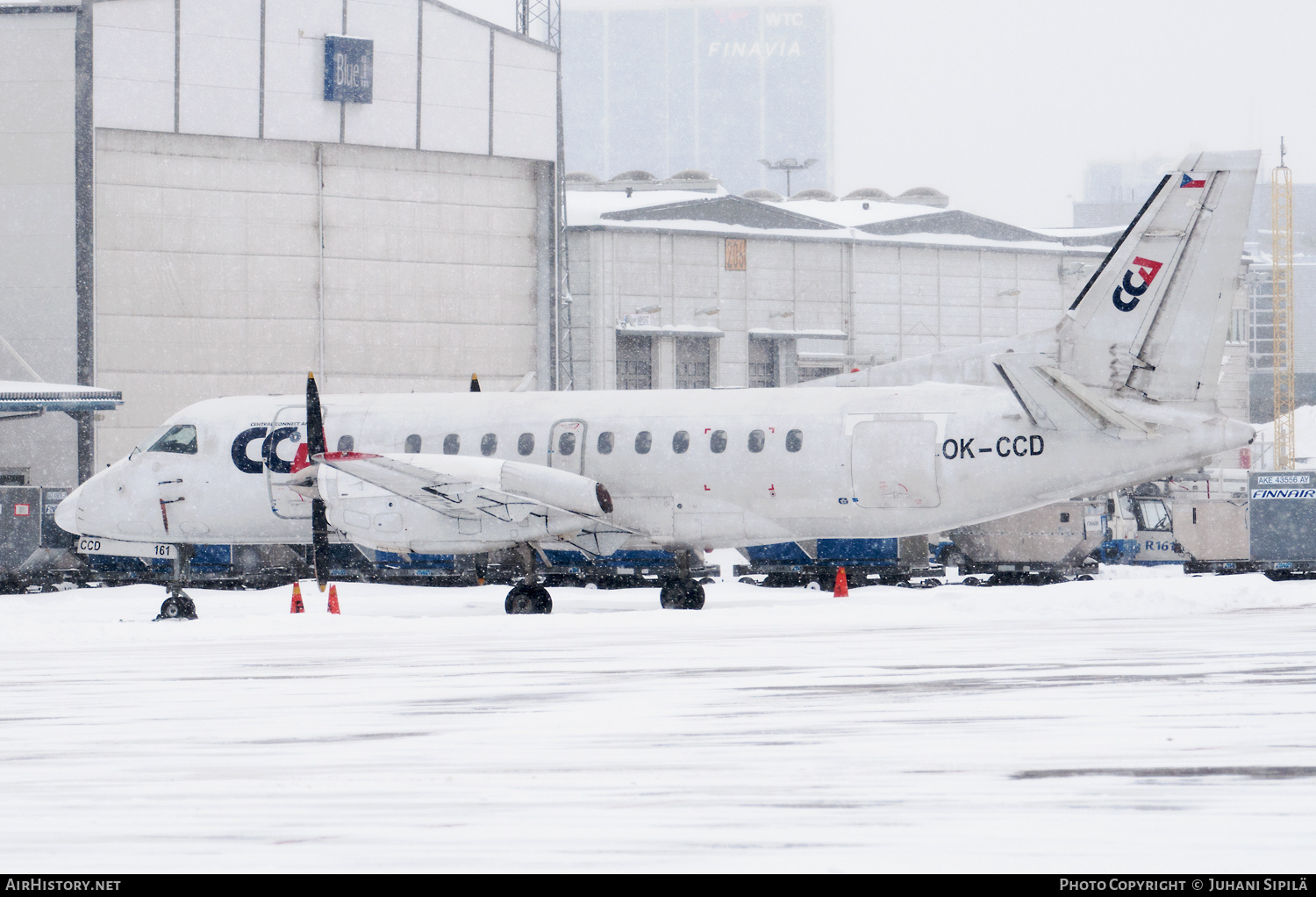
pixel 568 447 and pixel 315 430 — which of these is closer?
pixel 315 430

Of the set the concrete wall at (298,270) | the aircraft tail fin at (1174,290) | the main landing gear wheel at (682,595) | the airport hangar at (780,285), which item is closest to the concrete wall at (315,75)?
the concrete wall at (298,270)

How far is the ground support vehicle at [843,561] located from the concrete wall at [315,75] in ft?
73.9

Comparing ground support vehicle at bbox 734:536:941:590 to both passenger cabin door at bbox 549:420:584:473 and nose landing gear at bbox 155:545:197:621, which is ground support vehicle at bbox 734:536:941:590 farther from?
nose landing gear at bbox 155:545:197:621

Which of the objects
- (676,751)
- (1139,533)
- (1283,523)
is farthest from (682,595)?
(1283,523)

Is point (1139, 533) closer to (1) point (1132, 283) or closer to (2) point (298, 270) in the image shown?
(1) point (1132, 283)

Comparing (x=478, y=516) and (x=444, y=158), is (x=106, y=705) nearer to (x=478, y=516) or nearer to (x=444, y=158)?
(x=478, y=516)

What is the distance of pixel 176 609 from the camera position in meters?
24.1

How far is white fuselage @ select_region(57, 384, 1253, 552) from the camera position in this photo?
22766 mm

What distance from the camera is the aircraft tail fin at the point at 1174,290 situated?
70.5ft

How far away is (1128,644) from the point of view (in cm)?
1563

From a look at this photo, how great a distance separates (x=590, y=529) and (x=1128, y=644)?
35.6 feet

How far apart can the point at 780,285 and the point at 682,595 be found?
1839 inches

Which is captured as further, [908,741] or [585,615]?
[585,615]
